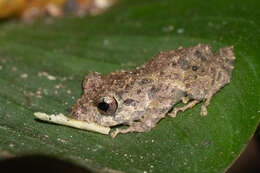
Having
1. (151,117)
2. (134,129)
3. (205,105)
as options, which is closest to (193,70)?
(205,105)

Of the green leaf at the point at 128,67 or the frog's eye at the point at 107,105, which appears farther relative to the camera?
the frog's eye at the point at 107,105

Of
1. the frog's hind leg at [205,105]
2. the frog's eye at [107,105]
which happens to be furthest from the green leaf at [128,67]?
the frog's eye at [107,105]

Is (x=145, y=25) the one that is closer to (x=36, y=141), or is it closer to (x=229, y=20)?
(x=229, y=20)

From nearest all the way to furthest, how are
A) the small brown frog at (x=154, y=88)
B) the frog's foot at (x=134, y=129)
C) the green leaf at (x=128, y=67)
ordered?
the green leaf at (x=128, y=67) < the frog's foot at (x=134, y=129) < the small brown frog at (x=154, y=88)

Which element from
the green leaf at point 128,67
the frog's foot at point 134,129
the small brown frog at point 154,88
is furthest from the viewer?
the small brown frog at point 154,88

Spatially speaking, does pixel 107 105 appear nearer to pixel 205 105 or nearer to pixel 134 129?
pixel 134 129

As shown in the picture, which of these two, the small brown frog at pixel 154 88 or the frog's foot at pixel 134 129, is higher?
the small brown frog at pixel 154 88

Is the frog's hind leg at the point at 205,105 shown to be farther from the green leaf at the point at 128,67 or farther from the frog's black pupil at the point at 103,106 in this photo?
the frog's black pupil at the point at 103,106

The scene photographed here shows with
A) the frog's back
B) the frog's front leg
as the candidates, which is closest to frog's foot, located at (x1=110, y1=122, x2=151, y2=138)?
the frog's front leg

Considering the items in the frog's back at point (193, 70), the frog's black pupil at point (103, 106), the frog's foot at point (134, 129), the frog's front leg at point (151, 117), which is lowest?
the frog's foot at point (134, 129)
